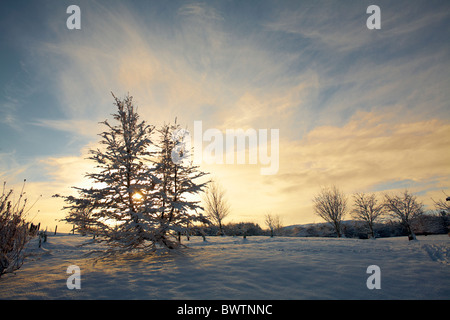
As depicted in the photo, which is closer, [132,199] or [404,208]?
[132,199]

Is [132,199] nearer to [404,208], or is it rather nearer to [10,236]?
[10,236]

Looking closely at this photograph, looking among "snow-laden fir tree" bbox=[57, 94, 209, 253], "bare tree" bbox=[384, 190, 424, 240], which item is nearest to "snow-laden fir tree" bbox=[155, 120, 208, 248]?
"snow-laden fir tree" bbox=[57, 94, 209, 253]

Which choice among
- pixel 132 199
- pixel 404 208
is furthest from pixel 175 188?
pixel 404 208

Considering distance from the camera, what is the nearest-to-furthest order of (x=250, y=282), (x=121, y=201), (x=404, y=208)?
(x=250, y=282)
(x=121, y=201)
(x=404, y=208)

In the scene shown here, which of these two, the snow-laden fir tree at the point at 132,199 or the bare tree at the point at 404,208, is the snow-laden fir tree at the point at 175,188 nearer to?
the snow-laden fir tree at the point at 132,199

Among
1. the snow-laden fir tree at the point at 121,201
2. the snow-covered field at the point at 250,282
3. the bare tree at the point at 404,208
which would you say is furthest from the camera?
the bare tree at the point at 404,208

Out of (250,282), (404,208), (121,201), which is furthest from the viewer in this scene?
(404,208)

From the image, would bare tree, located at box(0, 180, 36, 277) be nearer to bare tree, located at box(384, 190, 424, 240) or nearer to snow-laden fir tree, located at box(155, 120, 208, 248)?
snow-laden fir tree, located at box(155, 120, 208, 248)

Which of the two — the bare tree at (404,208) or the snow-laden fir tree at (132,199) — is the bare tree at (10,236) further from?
the bare tree at (404,208)

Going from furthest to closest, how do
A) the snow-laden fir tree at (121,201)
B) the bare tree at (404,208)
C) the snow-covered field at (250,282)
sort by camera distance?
the bare tree at (404,208) → the snow-laden fir tree at (121,201) → the snow-covered field at (250,282)

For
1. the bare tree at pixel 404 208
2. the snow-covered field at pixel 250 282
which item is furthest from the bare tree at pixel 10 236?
the bare tree at pixel 404 208

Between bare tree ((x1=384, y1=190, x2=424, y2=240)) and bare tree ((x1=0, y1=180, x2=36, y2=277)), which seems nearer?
bare tree ((x1=0, y1=180, x2=36, y2=277))

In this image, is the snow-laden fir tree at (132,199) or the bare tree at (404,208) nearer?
the snow-laden fir tree at (132,199)
